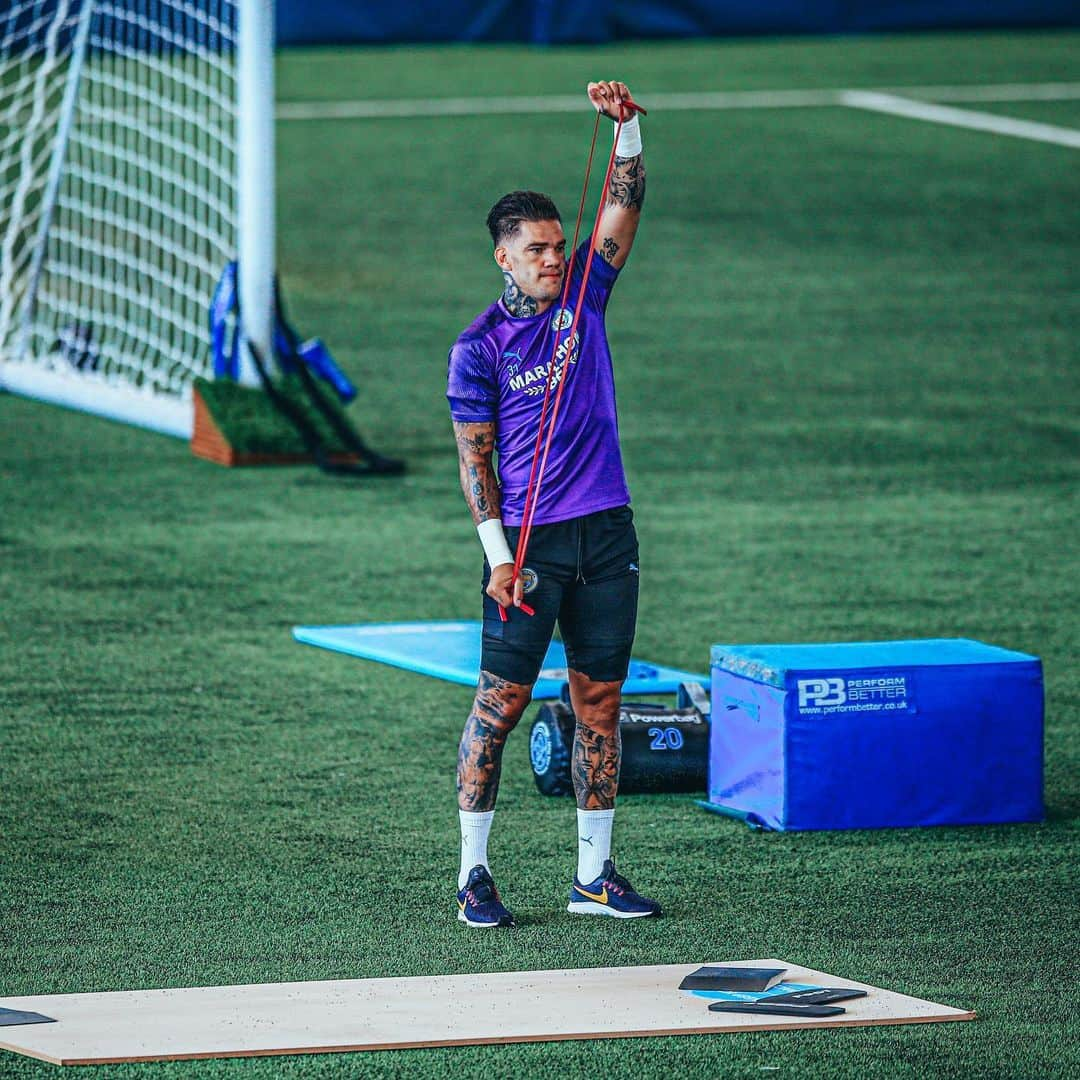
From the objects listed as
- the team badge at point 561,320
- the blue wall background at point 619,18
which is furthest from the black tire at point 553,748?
the blue wall background at point 619,18

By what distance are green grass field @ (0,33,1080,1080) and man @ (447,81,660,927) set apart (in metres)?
0.29

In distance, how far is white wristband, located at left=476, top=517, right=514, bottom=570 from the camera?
5.33m

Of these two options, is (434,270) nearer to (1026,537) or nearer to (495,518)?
(1026,537)

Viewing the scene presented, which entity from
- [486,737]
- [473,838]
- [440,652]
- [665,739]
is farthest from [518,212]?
[440,652]

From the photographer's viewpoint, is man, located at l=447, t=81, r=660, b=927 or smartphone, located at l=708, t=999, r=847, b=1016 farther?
man, located at l=447, t=81, r=660, b=927

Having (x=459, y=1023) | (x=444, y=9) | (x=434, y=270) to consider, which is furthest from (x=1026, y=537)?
Answer: (x=444, y=9)

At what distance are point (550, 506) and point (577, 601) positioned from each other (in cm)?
25

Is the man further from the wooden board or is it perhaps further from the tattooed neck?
the wooden board

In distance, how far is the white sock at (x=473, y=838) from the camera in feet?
18.1

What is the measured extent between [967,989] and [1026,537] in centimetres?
504

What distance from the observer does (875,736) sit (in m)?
6.23

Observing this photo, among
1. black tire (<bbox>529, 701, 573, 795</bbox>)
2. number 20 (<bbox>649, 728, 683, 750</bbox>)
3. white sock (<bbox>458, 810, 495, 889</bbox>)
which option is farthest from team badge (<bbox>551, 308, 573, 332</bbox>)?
number 20 (<bbox>649, 728, 683, 750</bbox>)

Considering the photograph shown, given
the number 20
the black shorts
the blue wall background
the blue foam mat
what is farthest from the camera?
the blue wall background

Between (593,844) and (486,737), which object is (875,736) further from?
(486,737)
